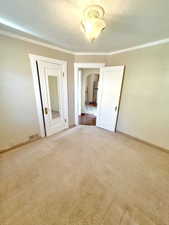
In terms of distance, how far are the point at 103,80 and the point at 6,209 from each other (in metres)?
3.46

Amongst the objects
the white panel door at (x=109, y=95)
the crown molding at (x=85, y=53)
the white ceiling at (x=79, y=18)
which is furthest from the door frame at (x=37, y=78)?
the white panel door at (x=109, y=95)

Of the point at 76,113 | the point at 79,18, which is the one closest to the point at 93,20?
the point at 79,18

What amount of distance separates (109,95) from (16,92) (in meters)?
2.54

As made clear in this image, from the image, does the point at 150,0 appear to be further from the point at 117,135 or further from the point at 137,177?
the point at 117,135

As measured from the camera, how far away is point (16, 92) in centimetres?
229

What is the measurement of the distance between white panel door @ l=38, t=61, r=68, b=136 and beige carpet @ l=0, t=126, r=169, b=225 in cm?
72

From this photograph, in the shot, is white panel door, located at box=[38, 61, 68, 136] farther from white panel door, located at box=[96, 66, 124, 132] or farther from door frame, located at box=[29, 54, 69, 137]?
white panel door, located at box=[96, 66, 124, 132]

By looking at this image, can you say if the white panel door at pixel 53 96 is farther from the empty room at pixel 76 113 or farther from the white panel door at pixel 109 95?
the white panel door at pixel 109 95

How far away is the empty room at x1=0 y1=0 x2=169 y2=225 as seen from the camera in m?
1.32

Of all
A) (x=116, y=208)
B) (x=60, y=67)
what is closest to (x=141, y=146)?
(x=116, y=208)

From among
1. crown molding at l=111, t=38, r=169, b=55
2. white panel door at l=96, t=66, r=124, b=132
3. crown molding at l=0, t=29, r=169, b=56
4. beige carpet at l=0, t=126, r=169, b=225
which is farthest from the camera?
white panel door at l=96, t=66, r=124, b=132

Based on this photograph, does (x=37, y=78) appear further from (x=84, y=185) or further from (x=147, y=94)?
(x=147, y=94)

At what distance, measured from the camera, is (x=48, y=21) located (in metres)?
1.67

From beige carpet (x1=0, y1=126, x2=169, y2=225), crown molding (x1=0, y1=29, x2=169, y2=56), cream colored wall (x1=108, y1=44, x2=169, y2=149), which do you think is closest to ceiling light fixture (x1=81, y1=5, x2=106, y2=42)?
crown molding (x1=0, y1=29, x2=169, y2=56)
